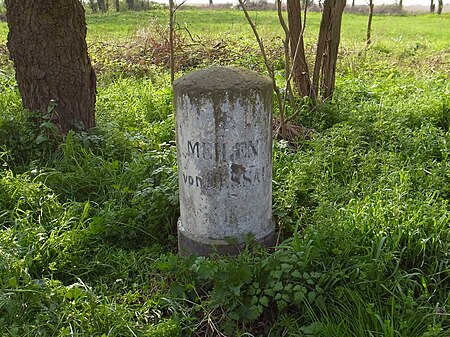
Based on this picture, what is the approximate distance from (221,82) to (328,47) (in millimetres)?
3096

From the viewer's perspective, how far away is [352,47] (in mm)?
9930

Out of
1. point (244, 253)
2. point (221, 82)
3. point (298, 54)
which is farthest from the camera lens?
point (298, 54)

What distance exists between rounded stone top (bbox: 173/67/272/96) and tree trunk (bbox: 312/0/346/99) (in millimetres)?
2841

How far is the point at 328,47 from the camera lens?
5.25m

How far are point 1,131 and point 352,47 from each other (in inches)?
307

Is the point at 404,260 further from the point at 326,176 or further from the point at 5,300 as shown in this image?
the point at 5,300

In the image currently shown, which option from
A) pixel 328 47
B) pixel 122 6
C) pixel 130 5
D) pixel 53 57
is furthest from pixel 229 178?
pixel 122 6

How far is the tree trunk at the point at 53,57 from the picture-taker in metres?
4.15

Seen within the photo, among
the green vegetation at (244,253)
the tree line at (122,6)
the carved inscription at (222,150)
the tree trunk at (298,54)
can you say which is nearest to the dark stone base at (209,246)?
the green vegetation at (244,253)

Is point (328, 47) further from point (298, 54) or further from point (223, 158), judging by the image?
point (223, 158)

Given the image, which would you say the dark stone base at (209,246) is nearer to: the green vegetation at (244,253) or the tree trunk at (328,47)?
the green vegetation at (244,253)

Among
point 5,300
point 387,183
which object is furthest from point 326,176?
point 5,300

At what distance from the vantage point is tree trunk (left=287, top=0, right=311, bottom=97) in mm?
5268

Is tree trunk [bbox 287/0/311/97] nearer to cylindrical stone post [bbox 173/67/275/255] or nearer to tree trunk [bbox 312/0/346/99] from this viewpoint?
tree trunk [bbox 312/0/346/99]
